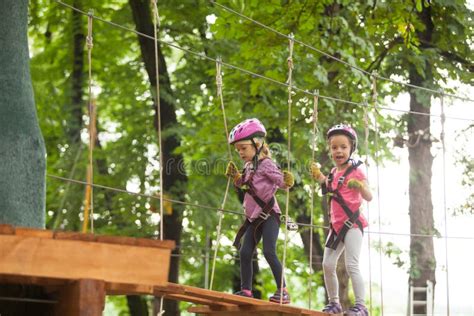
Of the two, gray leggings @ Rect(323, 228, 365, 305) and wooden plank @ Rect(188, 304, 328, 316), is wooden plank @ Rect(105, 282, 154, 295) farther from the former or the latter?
gray leggings @ Rect(323, 228, 365, 305)

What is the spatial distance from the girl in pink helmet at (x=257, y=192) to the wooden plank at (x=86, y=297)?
224 cm

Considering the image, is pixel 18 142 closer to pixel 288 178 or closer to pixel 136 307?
pixel 288 178

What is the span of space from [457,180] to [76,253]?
8384 millimetres

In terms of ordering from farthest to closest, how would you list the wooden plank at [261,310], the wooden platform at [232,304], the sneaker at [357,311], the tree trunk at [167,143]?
the tree trunk at [167,143] → the sneaker at [357,311] → the wooden plank at [261,310] → the wooden platform at [232,304]

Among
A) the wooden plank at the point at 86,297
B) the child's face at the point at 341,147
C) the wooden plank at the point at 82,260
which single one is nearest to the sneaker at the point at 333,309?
the child's face at the point at 341,147

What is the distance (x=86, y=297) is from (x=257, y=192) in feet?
7.95

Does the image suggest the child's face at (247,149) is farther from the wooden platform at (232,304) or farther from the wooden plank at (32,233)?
the wooden plank at (32,233)

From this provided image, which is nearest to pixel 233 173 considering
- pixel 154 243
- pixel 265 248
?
pixel 265 248

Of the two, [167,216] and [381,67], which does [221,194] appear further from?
[381,67]

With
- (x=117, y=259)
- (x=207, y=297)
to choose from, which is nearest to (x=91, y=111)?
(x=207, y=297)

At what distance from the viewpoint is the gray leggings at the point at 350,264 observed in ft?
21.2

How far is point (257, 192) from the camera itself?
6543 millimetres

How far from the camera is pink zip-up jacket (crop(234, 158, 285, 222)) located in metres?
6.54

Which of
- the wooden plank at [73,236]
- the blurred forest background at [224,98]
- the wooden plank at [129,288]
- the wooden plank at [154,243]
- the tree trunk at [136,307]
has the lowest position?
the tree trunk at [136,307]
